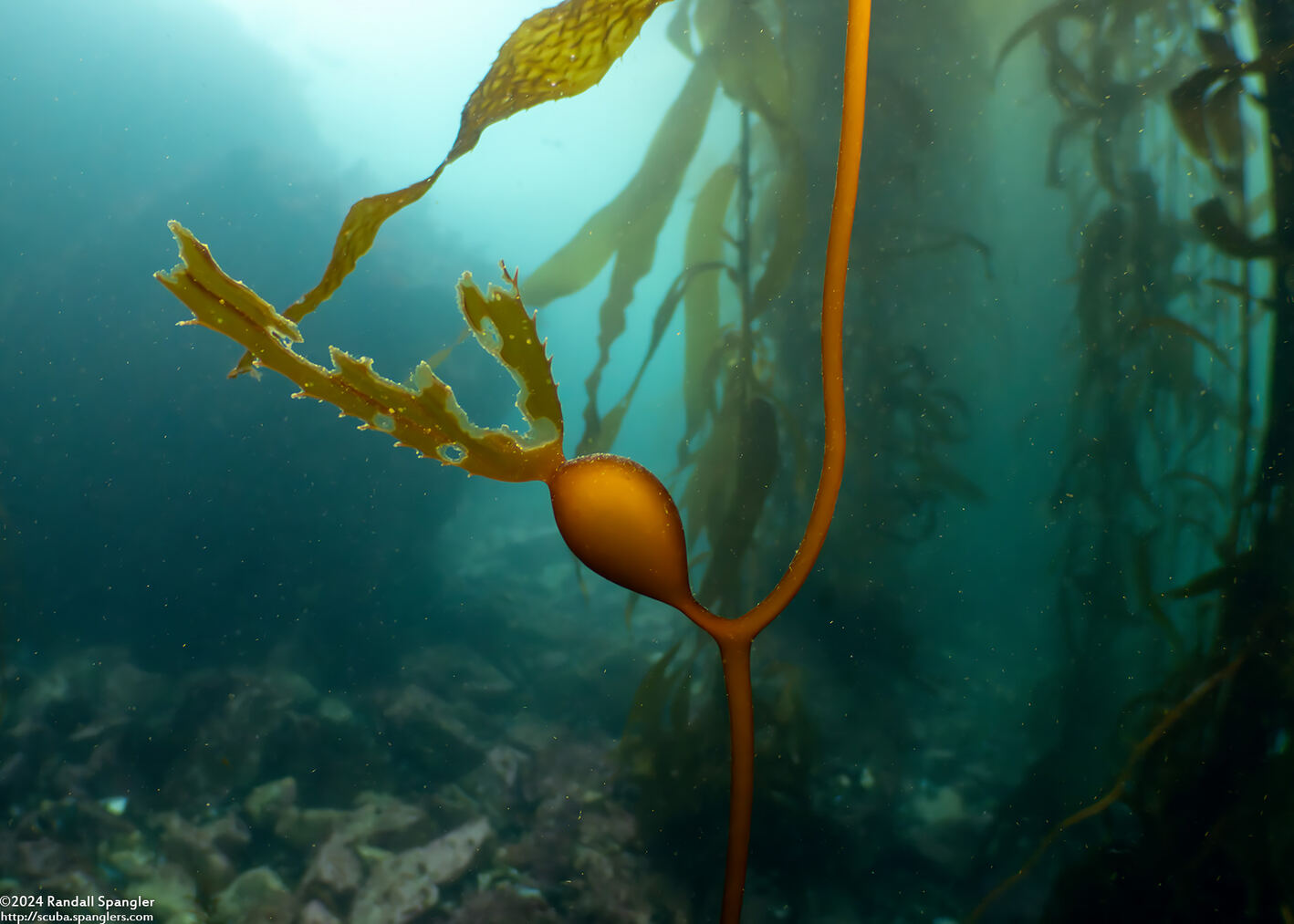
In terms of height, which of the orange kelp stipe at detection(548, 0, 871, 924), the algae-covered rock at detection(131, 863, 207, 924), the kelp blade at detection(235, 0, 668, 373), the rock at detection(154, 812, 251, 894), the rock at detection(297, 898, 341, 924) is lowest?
the algae-covered rock at detection(131, 863, 207, 924)

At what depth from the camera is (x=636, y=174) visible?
5.54 ft

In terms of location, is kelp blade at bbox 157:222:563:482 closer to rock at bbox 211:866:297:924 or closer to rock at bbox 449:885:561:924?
rock at bbox 449:885:561:924

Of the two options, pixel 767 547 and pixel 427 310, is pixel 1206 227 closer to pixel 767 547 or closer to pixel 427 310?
pixel 767 547

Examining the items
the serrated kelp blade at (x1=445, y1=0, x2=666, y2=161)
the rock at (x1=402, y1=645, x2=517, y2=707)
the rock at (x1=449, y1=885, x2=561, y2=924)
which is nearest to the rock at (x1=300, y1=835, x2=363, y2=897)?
the rock at (x1=449, y1=885, x2=561, y2=924)

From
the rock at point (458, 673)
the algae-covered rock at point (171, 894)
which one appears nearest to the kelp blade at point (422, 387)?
the algae-covered rock at point (171, 894)

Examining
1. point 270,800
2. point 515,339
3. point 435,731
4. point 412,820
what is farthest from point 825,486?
point 435,731

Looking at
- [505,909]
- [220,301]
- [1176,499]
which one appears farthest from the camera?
[1176,499]

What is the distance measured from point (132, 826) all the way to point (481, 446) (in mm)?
2057

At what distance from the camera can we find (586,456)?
339 millimetres

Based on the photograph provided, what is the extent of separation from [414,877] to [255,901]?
1.15ft

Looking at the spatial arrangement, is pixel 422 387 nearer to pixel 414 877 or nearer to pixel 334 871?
pixel 414 877

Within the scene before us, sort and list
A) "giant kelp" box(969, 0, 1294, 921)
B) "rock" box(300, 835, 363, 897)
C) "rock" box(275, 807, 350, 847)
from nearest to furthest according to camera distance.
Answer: "giant kelp" box(969, 0, 1294, 921)
"rock" box(300, 835, 363, 897)
"rock" box(275, 807, 350, 847)

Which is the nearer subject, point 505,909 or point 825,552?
point 505,909

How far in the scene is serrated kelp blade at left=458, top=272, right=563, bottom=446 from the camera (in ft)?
1.06
